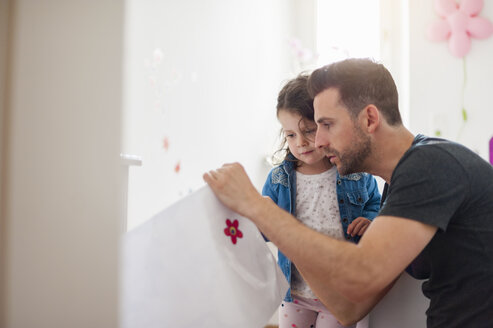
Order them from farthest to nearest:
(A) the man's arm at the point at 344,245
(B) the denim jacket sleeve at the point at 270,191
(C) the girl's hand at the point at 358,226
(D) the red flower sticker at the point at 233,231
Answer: (B) the denim jacket sleeve at the point at 270,191
(C) the girl's hand at the point at 358,226
(D) the red flower sticker at the point at 233,231
(A) the man's arm at the point at 344,245

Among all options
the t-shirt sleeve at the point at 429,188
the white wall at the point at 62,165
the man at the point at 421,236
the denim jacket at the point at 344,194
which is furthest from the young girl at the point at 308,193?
the white wall at the point at 62,165

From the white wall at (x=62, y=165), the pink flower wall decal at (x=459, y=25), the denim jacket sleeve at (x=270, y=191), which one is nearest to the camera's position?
the white wall at (x=62, y=165)

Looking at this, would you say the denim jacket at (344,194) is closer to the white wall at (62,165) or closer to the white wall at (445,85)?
the white wall at (62,165)

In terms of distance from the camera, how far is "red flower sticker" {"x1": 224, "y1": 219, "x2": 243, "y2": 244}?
34.2 inches

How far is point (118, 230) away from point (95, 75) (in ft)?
0.57

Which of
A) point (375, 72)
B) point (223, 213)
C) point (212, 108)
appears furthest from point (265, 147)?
point (223, 213)

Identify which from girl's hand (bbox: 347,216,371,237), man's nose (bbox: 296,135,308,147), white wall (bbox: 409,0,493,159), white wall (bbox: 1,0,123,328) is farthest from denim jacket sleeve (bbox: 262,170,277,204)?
white wall (bbox: 409,0,493,159)

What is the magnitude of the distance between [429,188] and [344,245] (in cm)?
19

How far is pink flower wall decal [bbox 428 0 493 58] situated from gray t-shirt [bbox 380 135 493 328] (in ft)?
6.62

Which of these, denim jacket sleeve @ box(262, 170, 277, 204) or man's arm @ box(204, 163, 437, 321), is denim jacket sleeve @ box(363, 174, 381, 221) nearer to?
denim jacket sleeve @ box(262, 170, 277, 204)

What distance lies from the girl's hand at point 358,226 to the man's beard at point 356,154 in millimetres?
191

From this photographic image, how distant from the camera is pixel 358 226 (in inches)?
46.5

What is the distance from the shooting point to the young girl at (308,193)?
4.25 feet

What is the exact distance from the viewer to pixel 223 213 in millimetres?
869
